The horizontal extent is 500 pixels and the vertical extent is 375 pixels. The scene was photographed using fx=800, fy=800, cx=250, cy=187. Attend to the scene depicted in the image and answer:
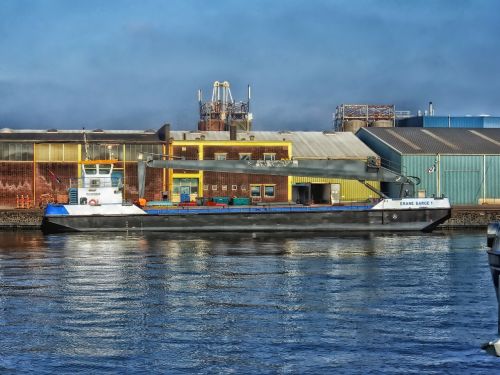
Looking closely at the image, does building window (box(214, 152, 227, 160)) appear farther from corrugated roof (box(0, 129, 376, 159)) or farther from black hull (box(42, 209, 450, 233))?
black hull (box(42, 209, 450, 233))

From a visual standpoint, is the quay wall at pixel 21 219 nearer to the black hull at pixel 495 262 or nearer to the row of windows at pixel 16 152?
the row of windows at pixel 16 152

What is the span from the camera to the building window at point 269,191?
76925mm

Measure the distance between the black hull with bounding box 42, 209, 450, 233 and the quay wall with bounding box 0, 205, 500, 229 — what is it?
7.13m

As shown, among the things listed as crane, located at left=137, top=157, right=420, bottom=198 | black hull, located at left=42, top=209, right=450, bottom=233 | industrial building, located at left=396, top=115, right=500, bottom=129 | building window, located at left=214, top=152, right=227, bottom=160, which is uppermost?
industrial building, located at left=396, top=115, right=500, bottom=129

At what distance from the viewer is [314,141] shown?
86.9 meters

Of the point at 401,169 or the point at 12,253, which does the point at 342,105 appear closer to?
the point at 401,169

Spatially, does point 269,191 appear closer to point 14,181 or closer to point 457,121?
point 14,181

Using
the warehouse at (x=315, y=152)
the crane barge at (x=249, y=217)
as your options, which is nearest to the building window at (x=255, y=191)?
the warehouse at (x=315, y=152)

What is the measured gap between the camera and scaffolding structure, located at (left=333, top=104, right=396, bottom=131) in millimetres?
109125

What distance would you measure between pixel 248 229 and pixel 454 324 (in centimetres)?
3998

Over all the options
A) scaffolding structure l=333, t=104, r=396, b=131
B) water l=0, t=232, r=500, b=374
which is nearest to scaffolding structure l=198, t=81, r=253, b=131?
scaffolding structure l=333, t=104, r=396, b=131

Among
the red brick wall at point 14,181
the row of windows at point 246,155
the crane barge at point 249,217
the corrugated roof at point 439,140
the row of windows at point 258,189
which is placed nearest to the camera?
the crane barge at point 249,217

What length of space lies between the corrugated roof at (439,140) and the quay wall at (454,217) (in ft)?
29.4

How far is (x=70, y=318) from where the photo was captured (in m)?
23.5
